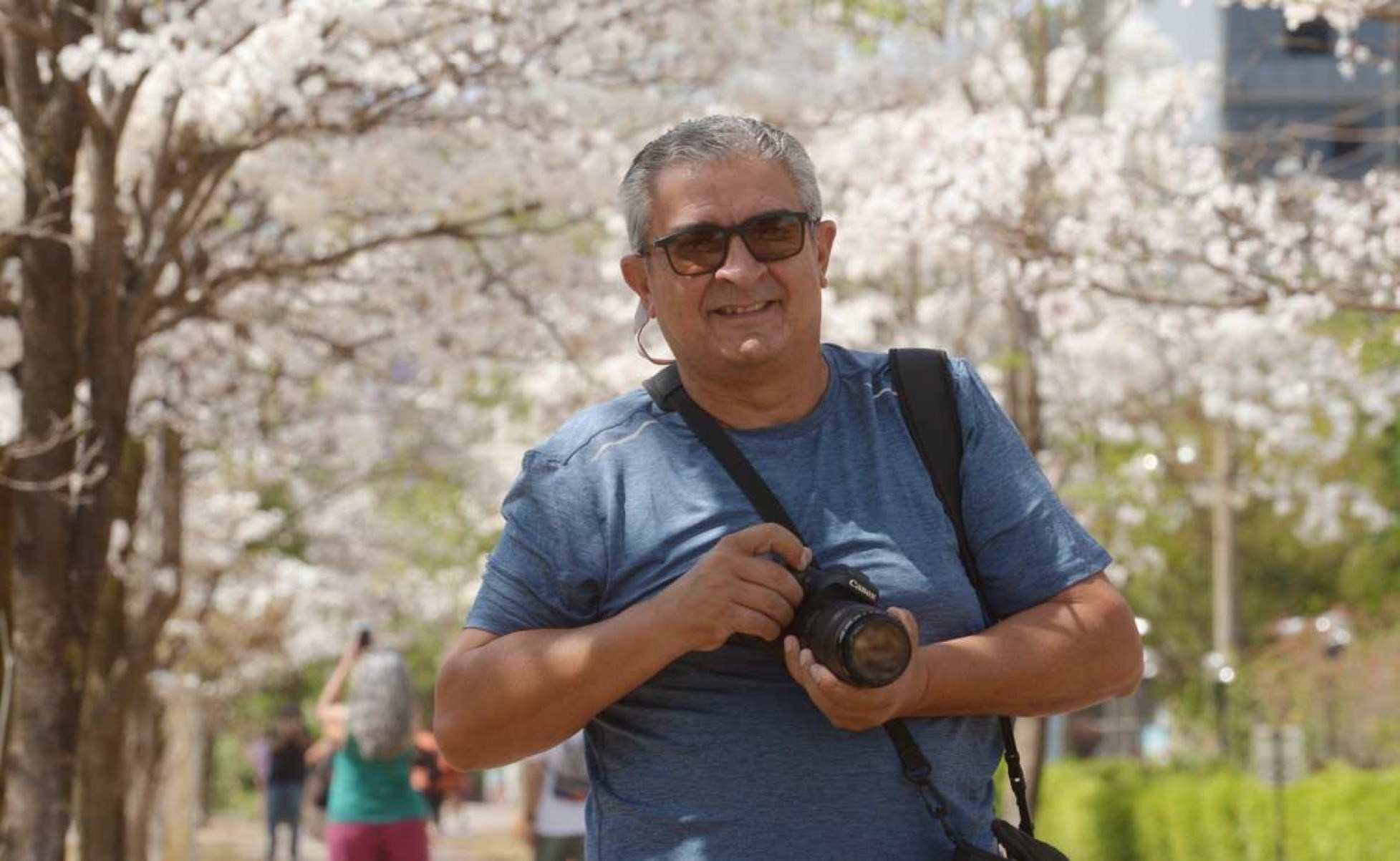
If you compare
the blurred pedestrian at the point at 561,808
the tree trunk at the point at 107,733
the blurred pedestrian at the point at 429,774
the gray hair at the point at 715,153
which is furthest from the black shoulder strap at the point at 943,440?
the tree trunk at the point at 107,733

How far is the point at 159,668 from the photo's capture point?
21938 mm

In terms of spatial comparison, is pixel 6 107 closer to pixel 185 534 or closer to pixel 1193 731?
pixel 185 534

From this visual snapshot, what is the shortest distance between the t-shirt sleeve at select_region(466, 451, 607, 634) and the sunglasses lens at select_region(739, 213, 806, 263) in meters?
0.33

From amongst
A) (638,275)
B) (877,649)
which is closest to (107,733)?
(638,275)

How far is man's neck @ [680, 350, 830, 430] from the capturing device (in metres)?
2.68

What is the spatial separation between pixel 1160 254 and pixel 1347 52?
1581 millimetres

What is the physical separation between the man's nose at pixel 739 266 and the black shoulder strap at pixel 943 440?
206 mm

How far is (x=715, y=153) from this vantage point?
2.68 m

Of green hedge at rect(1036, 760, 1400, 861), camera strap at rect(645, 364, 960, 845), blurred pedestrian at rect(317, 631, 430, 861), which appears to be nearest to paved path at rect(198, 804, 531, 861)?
green hedge at rect(1036, 760, 1400, 861)

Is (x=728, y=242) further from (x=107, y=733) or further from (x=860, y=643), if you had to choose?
(x=107, y=733)

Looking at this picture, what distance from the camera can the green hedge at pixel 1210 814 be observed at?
15.8 metres

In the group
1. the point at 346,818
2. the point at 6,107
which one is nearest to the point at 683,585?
the point at 346,818

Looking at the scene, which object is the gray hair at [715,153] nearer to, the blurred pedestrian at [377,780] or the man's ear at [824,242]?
the man's ear at [824,242]

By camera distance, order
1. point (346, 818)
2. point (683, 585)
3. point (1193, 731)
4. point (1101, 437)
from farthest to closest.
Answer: point (1193, 731), point (1101, 437), point (346, 818), point (683, 585)
